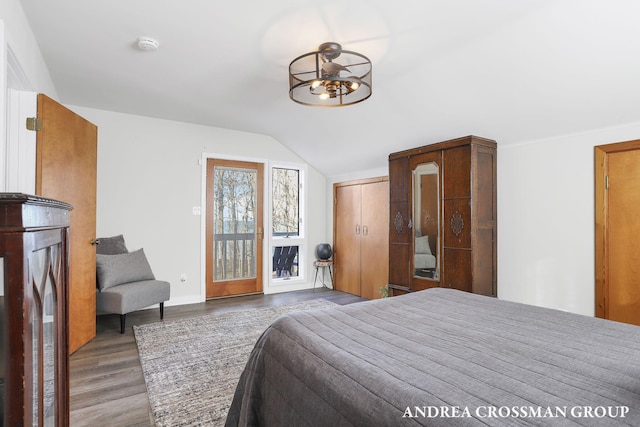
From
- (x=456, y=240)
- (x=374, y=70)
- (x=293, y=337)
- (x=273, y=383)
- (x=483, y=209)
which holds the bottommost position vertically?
(x=273, y=383)

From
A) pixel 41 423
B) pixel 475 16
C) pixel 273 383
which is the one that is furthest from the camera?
pixel 475 16

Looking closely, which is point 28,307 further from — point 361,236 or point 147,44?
point 361,236

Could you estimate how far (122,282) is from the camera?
12.0ft

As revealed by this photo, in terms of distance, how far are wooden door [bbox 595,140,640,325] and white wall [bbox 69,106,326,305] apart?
4222 mm

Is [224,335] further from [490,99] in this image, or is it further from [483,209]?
[490,99]

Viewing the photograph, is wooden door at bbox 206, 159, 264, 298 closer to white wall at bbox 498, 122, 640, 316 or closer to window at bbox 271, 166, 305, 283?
window at bbox 271, 166, 305, 283

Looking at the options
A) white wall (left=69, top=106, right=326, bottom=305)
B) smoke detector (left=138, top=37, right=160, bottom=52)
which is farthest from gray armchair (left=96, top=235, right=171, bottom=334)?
smoke detector (left=138, top=37, right=160, bottom=52)

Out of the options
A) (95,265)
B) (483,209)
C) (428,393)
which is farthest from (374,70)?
(95,265)

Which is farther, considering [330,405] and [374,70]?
[374,70]

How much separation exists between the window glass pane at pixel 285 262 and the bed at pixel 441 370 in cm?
397

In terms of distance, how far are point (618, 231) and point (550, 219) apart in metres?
0.48

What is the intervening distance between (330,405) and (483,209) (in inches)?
112

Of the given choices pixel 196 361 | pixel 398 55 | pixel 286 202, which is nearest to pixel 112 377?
pixel 196 361

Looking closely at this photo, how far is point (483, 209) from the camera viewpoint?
3.30 m
